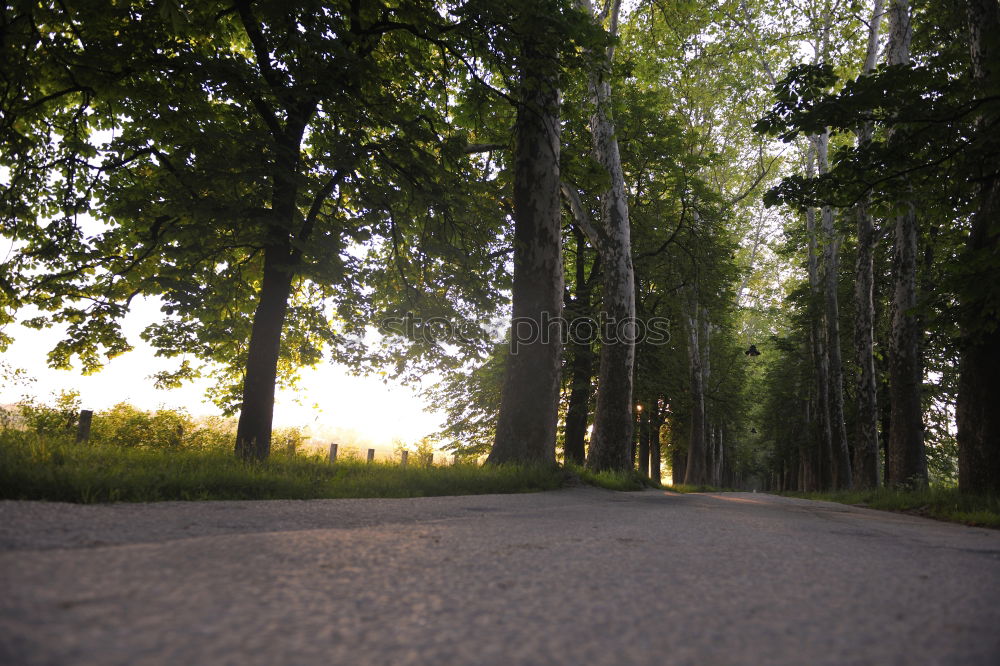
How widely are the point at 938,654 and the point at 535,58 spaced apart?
27.2 feet

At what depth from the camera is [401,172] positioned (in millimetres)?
9039

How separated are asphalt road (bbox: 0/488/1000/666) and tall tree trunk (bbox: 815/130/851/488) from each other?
19.5 m

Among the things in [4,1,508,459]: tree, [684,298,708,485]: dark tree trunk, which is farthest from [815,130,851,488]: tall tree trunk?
[4,1,508,459]: tree

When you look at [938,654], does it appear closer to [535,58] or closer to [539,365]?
[539,365]

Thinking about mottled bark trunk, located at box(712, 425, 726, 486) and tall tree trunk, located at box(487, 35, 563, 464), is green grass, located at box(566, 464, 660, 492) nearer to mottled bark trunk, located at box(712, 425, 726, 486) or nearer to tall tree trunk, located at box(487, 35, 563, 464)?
tall tree trunk, located at box(487, 35, 563, 464)

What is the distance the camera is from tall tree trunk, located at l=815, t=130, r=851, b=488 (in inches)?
780

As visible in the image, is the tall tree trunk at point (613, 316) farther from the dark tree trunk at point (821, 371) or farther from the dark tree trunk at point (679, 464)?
the dark tree trunk at point (679, 464)

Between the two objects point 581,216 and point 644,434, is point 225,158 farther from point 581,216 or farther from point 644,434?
point 644,434

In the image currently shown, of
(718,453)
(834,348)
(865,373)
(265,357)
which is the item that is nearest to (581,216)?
(265,357)

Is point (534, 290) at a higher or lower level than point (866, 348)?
lower

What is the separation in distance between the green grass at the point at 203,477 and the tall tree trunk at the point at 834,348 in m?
16.9

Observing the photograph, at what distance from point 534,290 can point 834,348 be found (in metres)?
16.3

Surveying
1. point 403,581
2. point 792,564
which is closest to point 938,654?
point 792,564

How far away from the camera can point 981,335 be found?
7984 millimetres
